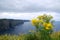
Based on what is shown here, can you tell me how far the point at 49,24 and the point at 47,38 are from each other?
0.43 metres

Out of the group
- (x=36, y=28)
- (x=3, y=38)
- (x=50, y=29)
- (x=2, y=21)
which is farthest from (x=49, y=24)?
(x=2, y=21)

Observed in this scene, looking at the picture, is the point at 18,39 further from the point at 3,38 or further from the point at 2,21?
the point at 2,21

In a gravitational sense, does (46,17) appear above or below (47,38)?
above

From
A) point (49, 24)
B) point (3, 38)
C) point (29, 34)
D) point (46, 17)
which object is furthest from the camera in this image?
point (3, 38)

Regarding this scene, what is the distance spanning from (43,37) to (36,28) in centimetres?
27

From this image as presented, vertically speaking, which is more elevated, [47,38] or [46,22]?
[46,22]

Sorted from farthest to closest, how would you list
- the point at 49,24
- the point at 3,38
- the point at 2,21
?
the point at 2,21, the point at 3,38, the point at 49,24

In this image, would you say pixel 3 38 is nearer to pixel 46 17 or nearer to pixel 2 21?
pixel 46 17

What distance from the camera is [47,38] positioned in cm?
375

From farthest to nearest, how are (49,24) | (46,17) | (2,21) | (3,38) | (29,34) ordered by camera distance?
(2,21), (3,38), (29,34), (46,17), (49,24)

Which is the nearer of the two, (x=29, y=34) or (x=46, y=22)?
(x=46, y=22)

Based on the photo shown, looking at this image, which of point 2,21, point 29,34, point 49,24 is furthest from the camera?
point 2,21

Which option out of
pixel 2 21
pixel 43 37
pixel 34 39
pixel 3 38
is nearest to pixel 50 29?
pixel 43 37

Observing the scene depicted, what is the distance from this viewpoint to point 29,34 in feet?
14.2
